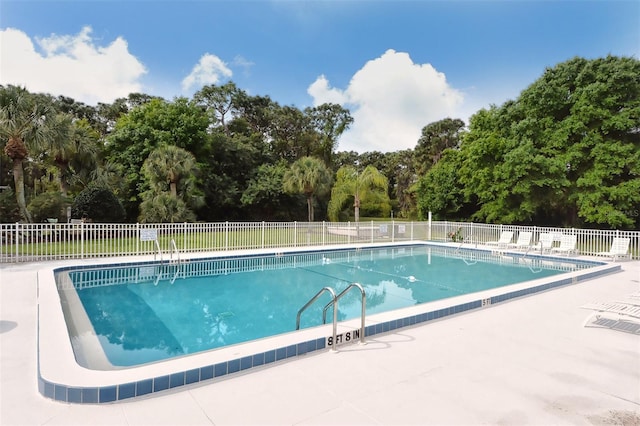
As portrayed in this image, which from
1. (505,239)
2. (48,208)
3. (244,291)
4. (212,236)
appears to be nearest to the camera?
(244,291)

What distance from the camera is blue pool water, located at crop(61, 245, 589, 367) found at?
5.62 meters

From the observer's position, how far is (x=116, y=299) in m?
7.52

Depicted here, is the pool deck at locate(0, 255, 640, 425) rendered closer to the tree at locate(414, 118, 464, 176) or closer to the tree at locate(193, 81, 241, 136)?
the tree at locate(193, 81, 241, 136)

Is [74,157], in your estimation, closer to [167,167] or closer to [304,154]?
[167,167]

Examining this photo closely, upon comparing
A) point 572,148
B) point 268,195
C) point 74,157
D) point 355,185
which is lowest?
point 268,195

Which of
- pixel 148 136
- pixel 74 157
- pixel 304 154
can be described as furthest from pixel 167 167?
pixel 304 154

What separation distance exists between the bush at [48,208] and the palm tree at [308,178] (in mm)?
13420

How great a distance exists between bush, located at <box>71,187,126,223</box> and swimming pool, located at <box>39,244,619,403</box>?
8444 mm

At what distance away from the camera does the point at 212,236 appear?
13.0 meters

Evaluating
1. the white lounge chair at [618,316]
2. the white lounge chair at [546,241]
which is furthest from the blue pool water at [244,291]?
the white lounge chair at [618,316]

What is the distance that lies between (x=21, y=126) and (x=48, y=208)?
3.71m

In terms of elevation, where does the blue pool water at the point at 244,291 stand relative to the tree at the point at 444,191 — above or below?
below

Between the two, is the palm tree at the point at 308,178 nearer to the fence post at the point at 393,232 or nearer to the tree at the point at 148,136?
the tree at the point at 148,136

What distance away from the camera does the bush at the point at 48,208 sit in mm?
15484
